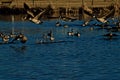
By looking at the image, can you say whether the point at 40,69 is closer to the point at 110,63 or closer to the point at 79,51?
the point at 110,63

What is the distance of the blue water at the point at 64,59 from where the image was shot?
28891 mm

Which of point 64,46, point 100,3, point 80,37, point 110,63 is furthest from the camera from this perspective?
point 100,3

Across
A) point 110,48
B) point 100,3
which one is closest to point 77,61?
point 110,48

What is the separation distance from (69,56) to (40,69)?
5.98 m

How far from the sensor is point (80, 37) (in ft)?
164

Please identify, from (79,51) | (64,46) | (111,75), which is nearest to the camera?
(111,75)

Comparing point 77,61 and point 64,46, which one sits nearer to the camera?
point 77,61

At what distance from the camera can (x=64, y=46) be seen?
4238cm

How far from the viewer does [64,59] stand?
1380 inches

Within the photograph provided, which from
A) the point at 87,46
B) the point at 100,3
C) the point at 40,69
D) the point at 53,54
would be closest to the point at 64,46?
the point at 87,46

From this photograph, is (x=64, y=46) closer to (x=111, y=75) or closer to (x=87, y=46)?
(x=87, y=46)

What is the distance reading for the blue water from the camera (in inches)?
1137

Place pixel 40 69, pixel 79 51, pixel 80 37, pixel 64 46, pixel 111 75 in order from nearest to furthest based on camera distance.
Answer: pixel 111 75
pixel 40 69
pixel 79 51
pixel 64 46
pixel 80 37

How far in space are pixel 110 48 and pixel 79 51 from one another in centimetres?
292
